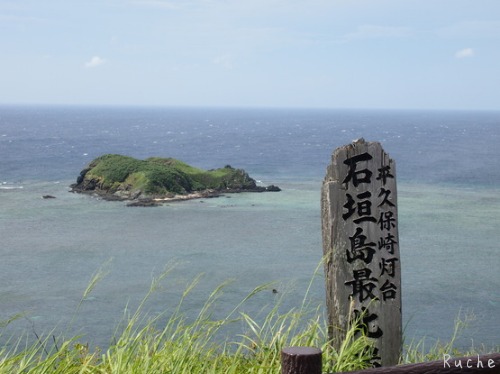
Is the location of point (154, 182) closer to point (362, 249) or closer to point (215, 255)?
point (215, 255)

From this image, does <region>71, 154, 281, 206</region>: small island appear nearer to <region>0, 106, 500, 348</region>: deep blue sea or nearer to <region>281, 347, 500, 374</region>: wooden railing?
<region>0, 106, 500, 348</region>: deep blue sea

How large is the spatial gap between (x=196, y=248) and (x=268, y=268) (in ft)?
12.2

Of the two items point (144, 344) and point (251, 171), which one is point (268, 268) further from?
point (251, 171)

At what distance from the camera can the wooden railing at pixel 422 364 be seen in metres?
2.17

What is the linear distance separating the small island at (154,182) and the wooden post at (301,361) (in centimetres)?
3171

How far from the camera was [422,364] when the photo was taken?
215 centimetres

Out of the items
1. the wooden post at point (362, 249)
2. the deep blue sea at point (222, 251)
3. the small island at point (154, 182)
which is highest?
the wooden post at point (362, 249)

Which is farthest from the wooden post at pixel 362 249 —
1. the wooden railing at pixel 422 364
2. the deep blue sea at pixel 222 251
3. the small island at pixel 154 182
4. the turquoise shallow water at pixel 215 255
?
the small island at pixel 154 182

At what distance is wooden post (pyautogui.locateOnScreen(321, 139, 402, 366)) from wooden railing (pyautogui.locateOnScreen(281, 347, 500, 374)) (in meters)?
2.00

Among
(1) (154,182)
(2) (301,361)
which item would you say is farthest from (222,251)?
(2) (301,361)

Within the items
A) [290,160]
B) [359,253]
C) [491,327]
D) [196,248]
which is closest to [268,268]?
[196,248]

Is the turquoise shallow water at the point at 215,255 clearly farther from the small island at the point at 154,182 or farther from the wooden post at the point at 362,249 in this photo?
the wooden post at the point at 362,249

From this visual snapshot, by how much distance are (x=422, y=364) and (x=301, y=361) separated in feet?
1.21

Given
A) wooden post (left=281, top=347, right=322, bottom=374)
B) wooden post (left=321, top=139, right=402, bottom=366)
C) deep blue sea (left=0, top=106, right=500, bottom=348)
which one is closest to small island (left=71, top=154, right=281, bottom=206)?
deep blue sea (left=0, top=106, right=500, bottom=348)
